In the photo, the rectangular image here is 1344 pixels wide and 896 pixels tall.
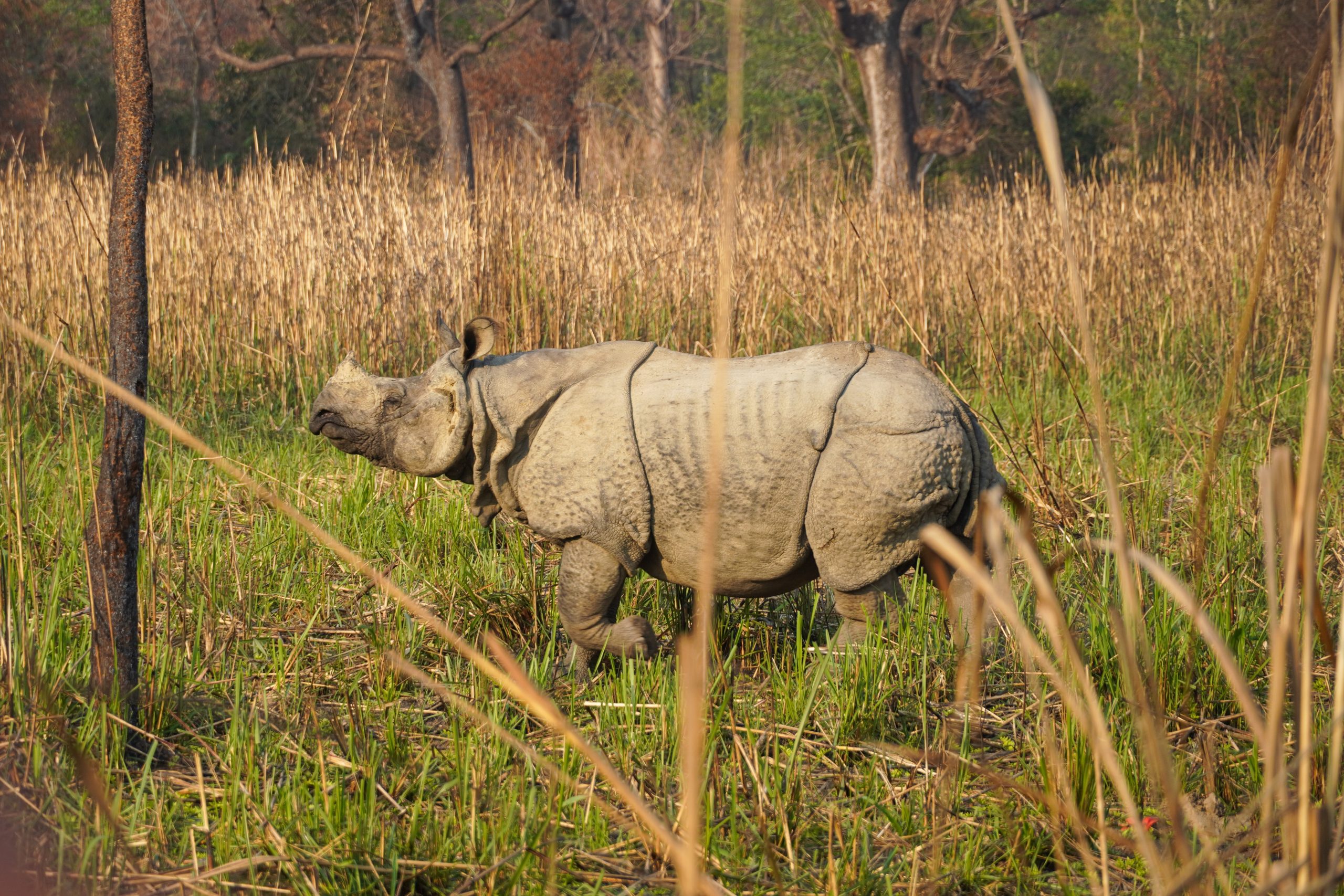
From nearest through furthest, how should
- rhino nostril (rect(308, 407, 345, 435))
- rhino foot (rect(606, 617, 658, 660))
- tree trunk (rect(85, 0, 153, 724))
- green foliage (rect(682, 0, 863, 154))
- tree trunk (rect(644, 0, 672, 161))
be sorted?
tree trunk (rect(85, 0, 153, 724))
rhino foot (rect(606, 617, 658, 660))
rhino nostril (rect(308, 407, 345, 435))
green foliage (rect(682, 0, 863, 154))
tree trunk (rect(644, 0, 672, 161))

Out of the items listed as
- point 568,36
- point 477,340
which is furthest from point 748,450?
point 568,36

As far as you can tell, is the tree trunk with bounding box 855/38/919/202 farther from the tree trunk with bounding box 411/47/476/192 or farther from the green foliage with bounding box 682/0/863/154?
the tree trunk with bounding box 411/47/476/192

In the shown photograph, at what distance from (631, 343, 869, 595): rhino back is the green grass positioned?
1.06 feet

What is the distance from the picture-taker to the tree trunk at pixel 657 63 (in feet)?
85.8

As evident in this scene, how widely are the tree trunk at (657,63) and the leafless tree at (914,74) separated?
603 centimetres

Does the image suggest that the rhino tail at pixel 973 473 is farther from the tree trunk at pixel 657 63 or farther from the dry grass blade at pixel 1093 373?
the tree trunk at pixel 657 63

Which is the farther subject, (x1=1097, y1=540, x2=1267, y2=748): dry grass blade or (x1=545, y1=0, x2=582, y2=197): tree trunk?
(x1=545, y1=0, x2=582, y2=197): tree trunk

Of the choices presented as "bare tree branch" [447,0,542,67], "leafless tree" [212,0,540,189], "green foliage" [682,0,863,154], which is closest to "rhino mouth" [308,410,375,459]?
"leafless tree" [212,0,540,189]

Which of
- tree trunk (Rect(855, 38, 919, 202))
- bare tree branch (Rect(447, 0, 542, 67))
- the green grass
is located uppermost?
bare tree branch (Rect(447, 0, 542, 67))

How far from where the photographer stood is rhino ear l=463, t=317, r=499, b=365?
344 cm

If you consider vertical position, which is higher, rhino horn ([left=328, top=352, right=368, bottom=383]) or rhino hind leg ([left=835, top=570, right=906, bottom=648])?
rhino horn ([left=328, top=352, right=368, bottom=383])

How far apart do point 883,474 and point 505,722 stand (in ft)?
3.79

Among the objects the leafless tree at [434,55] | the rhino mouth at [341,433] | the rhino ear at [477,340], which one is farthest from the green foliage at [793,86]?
the rhino mouth at [341,433]

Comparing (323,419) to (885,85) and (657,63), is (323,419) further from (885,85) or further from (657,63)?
(657,63)
